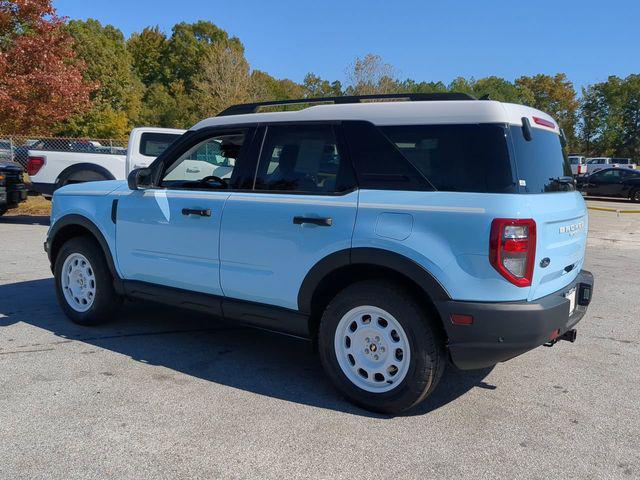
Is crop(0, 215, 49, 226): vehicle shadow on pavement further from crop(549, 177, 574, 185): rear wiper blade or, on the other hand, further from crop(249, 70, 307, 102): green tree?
crop(249, 70, 307, 102): green tree

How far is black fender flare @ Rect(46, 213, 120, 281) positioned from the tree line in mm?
3419

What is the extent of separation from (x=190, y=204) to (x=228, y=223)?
0.44 m

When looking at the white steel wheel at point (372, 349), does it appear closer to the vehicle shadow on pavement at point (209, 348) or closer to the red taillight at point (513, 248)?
the vehicle shadow on pavement at point (209, 348)

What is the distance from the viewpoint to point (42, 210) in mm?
15039

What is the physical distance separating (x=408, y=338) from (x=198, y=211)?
188 cm

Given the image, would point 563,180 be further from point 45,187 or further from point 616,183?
point 616,183

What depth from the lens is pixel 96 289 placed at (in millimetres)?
5156

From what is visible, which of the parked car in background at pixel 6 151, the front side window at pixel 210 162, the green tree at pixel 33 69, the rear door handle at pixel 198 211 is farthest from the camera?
the parked car in background at pixel 6 151

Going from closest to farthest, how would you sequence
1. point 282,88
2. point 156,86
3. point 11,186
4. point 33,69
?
point 11,186
point 33,69
point 156,86
point 282,88

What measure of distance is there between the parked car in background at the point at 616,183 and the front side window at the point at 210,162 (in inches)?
942

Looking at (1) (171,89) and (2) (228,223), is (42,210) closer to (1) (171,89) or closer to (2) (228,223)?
(2) (228,223)

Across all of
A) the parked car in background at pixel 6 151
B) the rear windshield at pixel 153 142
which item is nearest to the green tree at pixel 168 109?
the parked car in background at pixel 6 151

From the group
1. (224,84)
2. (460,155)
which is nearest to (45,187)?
(460,155)

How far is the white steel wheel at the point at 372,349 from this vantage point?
3.56 m
